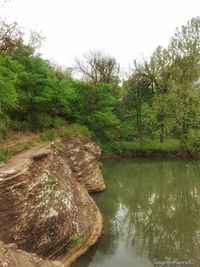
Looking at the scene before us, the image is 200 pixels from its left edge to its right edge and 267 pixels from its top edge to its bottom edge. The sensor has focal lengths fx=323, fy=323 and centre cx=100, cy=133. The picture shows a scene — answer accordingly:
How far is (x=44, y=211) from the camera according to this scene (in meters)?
8.66

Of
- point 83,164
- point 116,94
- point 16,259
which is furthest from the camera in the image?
point 116,94

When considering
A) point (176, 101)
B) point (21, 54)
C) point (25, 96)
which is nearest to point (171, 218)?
point (25, 96)

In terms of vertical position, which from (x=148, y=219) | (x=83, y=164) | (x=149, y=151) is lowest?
(x=148, y=219)

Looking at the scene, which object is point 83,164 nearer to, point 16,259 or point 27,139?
point 27,139

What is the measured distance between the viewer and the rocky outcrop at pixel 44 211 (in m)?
7.83

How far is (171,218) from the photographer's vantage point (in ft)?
42.5

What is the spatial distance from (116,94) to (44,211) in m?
29.6

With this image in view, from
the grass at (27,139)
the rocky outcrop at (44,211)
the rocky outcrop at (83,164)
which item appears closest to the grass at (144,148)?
the grass at (27,139)

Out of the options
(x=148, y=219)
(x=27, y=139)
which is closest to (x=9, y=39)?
(x=27, y=139)

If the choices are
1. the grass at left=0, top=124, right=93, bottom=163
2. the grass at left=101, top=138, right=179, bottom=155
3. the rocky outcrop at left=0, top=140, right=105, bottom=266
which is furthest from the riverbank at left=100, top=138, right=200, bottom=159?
the rocky outcrop at left=0, top=140, right=105, bottom=266

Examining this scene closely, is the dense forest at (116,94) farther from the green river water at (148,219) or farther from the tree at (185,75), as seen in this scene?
the green river water at (148,219)

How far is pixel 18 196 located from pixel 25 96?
8.99m

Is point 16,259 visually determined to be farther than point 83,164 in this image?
No

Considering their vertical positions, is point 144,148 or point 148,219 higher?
point 144,148
